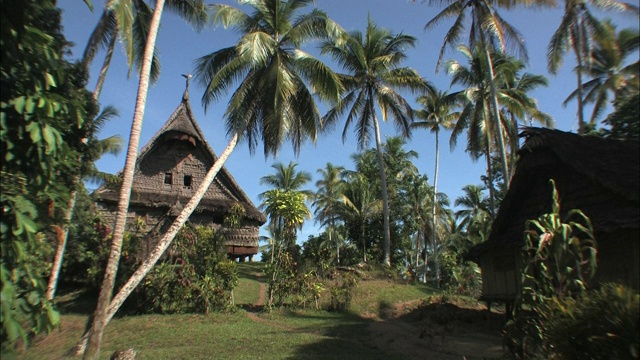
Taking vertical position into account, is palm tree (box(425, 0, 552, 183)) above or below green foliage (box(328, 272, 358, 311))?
above

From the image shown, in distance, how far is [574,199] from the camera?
31.3 ft

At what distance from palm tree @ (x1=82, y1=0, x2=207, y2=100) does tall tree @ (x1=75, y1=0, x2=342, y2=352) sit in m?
0.87

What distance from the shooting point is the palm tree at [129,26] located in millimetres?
10454

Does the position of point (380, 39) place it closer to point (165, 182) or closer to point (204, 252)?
point (165, 182)

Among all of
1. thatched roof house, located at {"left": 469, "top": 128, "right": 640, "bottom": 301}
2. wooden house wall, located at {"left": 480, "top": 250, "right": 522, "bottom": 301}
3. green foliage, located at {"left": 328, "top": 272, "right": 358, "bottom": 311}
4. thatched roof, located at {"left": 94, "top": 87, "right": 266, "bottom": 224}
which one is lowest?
green foliage, located at {"left": 328, "top": 272, "right": 358, "bottom": 311}

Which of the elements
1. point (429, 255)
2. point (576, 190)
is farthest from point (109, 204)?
point (429, 255)

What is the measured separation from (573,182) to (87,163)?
407 inches

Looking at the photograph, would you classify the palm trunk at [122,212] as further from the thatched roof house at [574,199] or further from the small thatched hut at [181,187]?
the thatched roof house at [574,199]

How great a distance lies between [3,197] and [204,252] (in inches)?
439

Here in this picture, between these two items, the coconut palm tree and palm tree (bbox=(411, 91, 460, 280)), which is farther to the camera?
palm tree (bbox=(411, 91, 460, 280))

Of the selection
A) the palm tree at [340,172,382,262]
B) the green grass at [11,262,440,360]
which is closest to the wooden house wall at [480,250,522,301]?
the green grass at [11,262,440,360]

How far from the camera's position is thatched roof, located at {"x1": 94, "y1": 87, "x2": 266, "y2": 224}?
62.8 feet

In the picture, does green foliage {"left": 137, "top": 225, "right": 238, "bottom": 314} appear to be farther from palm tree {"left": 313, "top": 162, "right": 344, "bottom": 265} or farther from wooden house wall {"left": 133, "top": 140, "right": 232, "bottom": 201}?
palm tree {"left": 313, "top": 162, "right": 344, "bottom": 265}

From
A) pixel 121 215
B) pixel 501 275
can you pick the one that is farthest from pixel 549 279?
pixel 121 215
